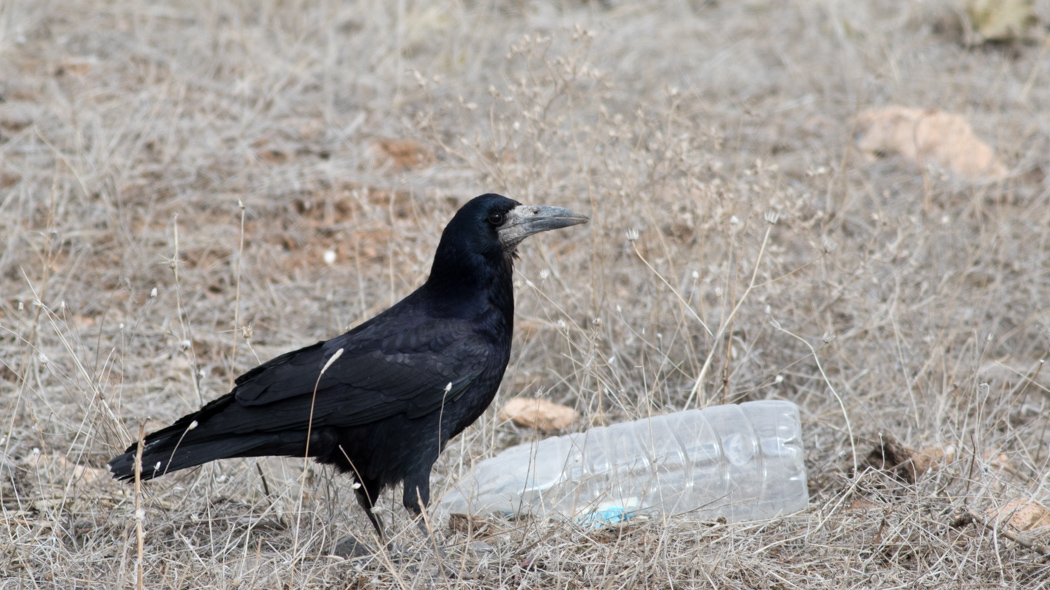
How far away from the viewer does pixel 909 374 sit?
447cm

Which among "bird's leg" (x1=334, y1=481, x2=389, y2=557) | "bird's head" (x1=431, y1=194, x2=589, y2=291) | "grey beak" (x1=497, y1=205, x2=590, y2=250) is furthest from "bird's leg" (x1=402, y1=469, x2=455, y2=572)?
"grey beak" (x1=497, y1=205, x2=590, y2=250)

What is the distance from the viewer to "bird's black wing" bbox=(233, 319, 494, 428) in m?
3.39

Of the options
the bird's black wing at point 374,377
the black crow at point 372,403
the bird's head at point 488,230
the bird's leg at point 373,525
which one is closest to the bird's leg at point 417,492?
the black crow at point 372,403

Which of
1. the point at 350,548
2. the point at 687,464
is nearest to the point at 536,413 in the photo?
the point at 687,464

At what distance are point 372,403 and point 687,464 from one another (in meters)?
1.29

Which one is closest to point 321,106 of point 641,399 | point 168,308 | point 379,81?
point 379,81

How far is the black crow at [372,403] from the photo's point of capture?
3311 millimetres

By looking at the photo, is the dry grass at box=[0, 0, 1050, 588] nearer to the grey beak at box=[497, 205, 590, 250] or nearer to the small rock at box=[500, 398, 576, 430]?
the small rock at box=[500, 398, 576, 430]

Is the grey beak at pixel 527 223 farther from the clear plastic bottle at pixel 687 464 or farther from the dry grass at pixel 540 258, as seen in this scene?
the clear plastic bottle at pixel 687 464

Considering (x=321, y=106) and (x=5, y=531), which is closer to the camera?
(x=5, y=531)

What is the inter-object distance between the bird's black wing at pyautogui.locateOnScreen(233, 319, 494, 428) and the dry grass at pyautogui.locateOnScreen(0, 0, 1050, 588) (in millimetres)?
267

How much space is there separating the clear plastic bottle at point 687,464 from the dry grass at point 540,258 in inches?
5.1

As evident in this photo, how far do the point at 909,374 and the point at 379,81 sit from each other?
4601 millimetres

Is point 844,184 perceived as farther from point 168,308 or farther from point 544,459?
point 168,308
